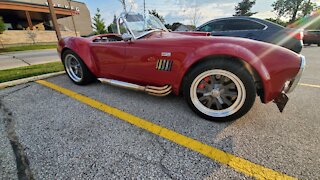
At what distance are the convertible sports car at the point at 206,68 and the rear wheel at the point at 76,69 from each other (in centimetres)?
62

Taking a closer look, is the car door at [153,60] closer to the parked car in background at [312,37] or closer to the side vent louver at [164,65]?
the side vent louver at [164,65]

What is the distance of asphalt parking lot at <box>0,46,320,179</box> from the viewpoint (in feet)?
4.57

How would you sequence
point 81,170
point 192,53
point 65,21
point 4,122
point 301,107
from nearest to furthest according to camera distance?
point 81,170 → point 192,53 → point 4,122 → point 301,107 → point 65,21

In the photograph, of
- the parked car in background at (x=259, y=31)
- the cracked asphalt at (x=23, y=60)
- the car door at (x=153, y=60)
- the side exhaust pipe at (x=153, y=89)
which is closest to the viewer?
the car door at (x=153, y=60)

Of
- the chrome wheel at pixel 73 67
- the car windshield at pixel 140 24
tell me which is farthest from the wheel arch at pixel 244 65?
Answer: the chrome wheel at pixel 73 67

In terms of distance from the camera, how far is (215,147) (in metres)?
1.64

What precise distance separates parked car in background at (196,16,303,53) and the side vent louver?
3750 mm

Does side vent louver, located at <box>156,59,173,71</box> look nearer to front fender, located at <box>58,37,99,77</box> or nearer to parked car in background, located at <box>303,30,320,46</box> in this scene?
→ front fender, located at <box>58,37,99,77</box>

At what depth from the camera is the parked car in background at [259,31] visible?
181 inches

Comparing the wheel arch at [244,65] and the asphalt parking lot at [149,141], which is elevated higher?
the wheel arch at [244,65]

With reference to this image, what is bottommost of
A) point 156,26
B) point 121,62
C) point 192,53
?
point 121,62

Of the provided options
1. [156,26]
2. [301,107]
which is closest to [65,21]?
[156,26]

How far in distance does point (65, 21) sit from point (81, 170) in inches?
1647

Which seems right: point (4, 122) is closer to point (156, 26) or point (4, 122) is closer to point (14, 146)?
point (14, 146)
